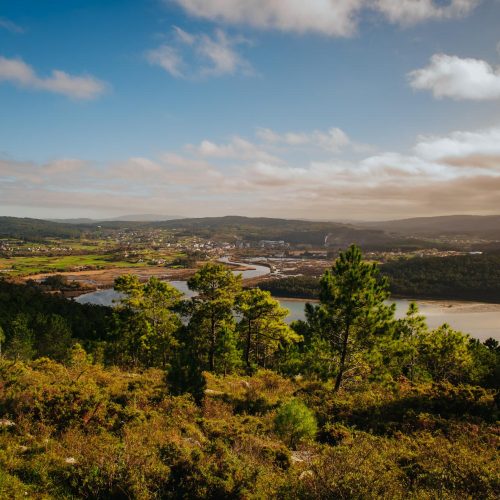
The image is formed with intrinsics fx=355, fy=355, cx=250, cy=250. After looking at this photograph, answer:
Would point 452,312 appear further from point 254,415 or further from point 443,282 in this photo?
point 254,415

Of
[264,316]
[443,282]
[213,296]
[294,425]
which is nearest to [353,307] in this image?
[294,425]

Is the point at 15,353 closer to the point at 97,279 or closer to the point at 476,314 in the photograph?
the point at 476,314

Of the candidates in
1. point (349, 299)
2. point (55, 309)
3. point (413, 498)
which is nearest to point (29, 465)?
point (413, 498)

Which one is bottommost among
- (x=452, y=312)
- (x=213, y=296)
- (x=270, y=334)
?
(x=452, y=312)

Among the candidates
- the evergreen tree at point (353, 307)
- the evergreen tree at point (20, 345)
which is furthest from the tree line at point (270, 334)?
the evergreen tree at point (20, 345)

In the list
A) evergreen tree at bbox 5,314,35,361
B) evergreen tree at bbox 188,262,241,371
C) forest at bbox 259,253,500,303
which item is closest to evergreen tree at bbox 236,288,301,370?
evergreen tree at bbox 188,262,241,371

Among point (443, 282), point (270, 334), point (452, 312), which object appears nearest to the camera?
point (270, 334)
